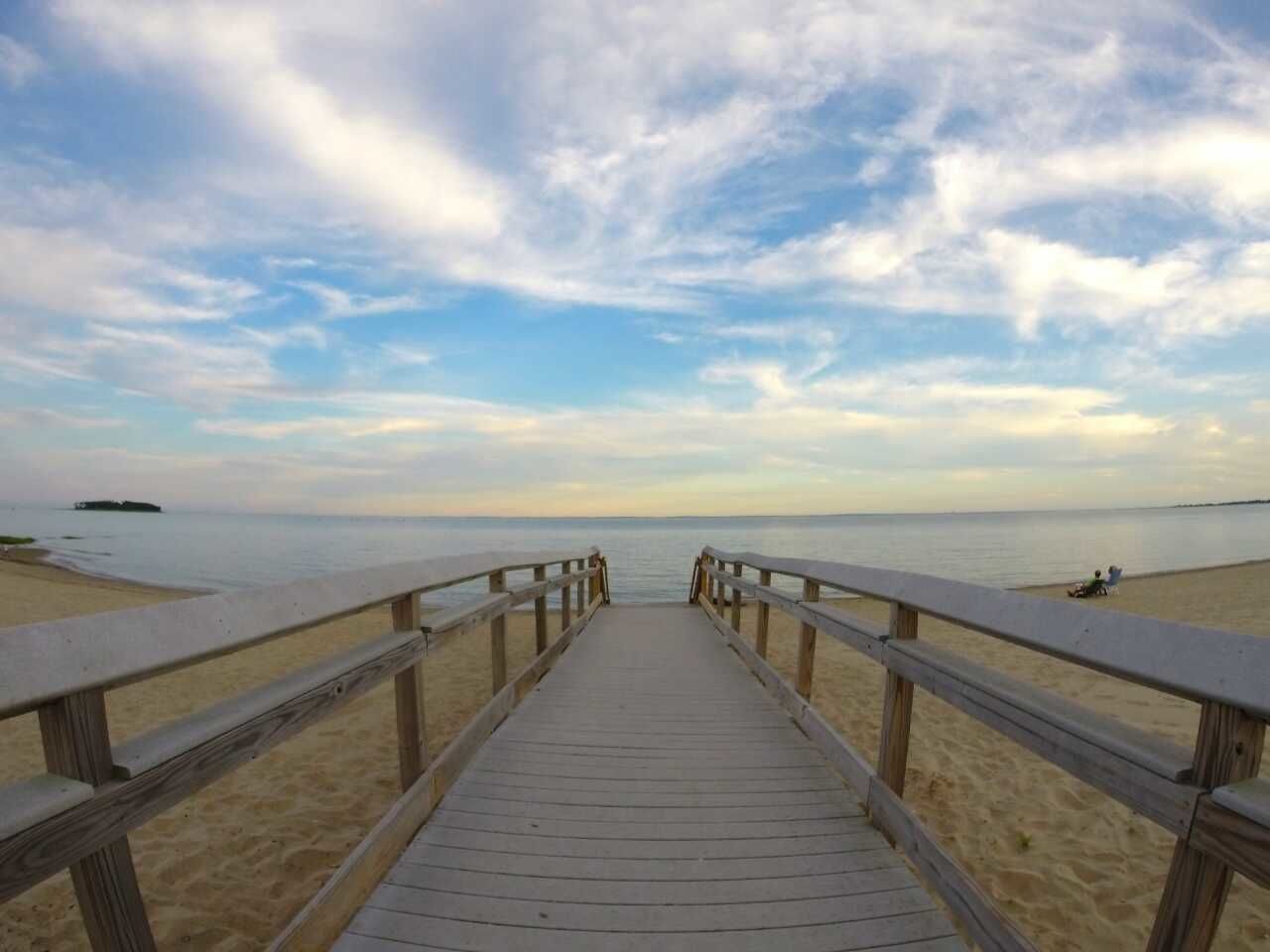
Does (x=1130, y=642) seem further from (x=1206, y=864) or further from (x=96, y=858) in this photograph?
(x=96, y=858)

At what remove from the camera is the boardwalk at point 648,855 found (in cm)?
197

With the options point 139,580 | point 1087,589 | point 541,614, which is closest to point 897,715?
point 541,614

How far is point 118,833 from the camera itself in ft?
3.89

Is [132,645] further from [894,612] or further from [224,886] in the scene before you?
[224,886]

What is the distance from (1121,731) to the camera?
1455 mm

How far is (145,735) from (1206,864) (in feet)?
7.46

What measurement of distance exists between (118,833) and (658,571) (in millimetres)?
25948

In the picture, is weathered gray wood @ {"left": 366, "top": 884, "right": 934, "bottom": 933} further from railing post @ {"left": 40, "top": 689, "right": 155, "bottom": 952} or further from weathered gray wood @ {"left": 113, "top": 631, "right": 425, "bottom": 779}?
railing post @ {"left": 40, "top": 689, "right": 155, "bottom": 952}

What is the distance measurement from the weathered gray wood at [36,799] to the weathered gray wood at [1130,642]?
74.9 inches

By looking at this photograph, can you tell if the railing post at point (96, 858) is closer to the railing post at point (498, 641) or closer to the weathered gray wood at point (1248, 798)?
the weathered gray wood at point (1248, 798)

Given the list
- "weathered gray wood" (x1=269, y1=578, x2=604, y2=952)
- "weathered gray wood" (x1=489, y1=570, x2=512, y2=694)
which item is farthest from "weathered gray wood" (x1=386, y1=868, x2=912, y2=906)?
"weathered gray wood" (x1=489, y1=570, x2=512, y2=694)

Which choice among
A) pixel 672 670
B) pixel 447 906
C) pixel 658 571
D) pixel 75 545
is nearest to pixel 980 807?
pixel 672 670

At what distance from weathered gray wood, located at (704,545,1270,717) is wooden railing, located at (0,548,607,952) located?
6.16 feet

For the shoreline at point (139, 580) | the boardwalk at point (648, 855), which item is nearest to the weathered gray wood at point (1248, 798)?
the boardwalk at point (648, 855)
